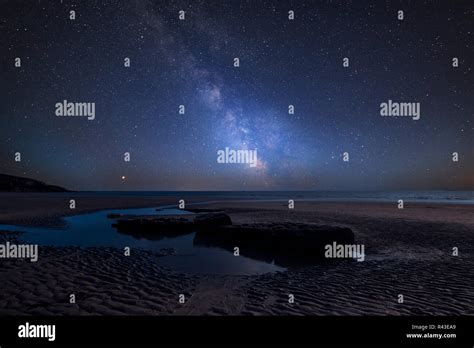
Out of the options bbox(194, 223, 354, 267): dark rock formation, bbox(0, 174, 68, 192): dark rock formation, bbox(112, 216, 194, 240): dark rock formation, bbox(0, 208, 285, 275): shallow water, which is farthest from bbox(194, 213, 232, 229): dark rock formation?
bbox(0, 174, 68, 192): dark rock formation

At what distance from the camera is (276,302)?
6914 millimetres

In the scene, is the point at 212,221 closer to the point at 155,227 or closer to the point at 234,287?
the point at 155,227

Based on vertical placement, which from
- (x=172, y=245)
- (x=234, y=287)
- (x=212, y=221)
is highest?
(x=212, y=221)

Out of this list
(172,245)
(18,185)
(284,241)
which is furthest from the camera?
(18,185)

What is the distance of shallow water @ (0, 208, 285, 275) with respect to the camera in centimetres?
1005

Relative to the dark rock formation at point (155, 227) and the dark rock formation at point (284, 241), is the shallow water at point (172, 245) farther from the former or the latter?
the dark rock formation at point (284, 241)

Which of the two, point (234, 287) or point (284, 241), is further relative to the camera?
point (284, 241)

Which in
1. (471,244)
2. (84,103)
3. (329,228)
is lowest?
(471,244)

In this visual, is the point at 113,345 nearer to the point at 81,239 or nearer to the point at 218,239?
the point at 218,239

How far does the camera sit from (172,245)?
13914 mm

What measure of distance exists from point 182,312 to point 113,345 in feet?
5.41

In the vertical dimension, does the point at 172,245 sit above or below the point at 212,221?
→ below

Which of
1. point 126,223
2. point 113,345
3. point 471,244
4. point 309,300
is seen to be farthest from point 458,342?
point 126,223

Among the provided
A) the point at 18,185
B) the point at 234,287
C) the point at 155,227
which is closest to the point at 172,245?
the point at 155,227
